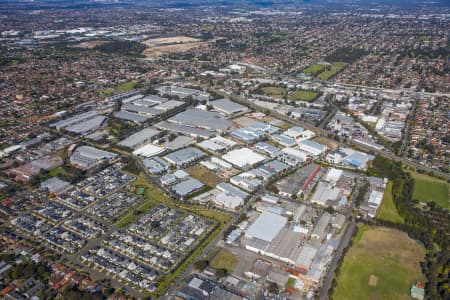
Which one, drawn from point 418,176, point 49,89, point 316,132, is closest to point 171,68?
point 49,89

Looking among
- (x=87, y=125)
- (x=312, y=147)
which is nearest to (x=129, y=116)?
(x=87, y=125)

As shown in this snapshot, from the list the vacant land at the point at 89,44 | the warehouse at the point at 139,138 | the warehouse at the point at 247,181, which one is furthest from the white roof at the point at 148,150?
the vacant land at the point at 89,44

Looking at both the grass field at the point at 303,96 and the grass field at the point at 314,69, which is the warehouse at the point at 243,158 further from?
the grass field at the point at 314,69

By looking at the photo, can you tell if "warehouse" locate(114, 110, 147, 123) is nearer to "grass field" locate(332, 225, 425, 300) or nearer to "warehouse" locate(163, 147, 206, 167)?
"warehouse" locate(163, 147, 206, 167)

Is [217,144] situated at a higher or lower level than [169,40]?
lower

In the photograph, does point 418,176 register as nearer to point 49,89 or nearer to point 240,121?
point 240,121

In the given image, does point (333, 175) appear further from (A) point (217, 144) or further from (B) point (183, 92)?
(B) point (183, 92)

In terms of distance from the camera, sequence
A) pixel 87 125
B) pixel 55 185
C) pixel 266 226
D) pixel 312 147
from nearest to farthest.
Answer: pixel 266 226 < pixel 55 185 < pixel 312 147 < pixel 87 125
